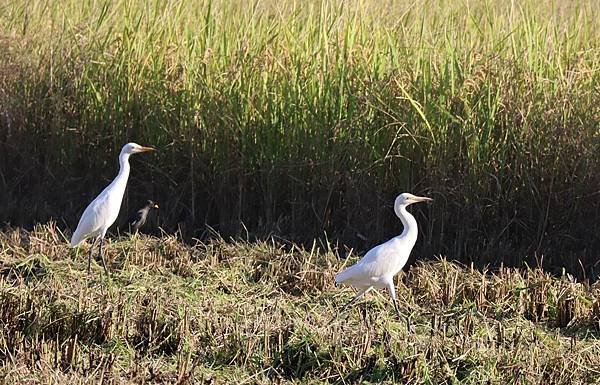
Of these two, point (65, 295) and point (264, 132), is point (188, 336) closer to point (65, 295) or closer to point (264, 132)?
point (65, 295)

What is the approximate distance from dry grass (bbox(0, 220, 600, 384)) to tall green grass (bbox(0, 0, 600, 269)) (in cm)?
50

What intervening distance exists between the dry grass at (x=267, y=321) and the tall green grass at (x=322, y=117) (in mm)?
504

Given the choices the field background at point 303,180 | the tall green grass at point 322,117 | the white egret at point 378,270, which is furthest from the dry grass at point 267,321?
the tall green grass at point 322,117

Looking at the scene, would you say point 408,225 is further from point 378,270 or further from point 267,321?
point 267,321

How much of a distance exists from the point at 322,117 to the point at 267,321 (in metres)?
2.28

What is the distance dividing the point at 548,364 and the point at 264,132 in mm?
3064

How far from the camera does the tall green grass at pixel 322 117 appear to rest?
7.48m

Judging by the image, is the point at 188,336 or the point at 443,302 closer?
the point at 188,336

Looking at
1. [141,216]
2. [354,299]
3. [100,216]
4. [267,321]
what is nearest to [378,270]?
[354,299]

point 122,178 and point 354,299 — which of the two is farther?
point 122,178

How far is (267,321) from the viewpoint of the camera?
5820mm

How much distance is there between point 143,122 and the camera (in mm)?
8258

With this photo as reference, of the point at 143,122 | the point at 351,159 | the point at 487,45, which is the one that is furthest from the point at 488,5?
the point at 143,122

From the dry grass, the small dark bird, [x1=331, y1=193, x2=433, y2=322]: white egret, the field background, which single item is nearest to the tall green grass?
the field background
